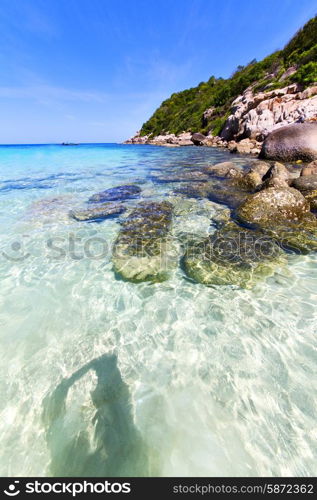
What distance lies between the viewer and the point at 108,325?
3.00m

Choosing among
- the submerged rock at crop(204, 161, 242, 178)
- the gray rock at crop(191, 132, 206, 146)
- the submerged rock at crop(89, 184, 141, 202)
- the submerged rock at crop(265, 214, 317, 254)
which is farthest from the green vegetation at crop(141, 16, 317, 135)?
the submerged rock at crop(265, 214, 317, 254)

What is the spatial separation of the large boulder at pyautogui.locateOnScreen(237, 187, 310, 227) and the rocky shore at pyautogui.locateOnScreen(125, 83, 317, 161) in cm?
963

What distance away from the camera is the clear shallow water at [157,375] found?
5.91 ft

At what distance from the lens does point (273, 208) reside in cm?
568

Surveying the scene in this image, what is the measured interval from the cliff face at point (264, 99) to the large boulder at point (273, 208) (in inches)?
716

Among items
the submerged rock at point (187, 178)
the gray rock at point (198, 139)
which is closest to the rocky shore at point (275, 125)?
the gray rock at point (198, 139)

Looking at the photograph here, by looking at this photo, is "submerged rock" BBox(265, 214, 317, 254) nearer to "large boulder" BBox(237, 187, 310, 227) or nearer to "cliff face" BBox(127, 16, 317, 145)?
"large boulder" BBox(237, 187, 310, 227)

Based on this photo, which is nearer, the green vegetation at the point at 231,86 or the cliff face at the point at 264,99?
the cliff face at the point at 264,99

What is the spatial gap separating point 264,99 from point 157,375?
115 feet

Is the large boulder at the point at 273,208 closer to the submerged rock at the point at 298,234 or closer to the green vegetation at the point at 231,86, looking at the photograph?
the submerged rock at the point at 298,234

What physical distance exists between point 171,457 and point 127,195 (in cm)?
782

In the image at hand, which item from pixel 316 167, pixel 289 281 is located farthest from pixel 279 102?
pixel 289 281

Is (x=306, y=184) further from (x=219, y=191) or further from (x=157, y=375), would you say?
(x=157, y=375)
